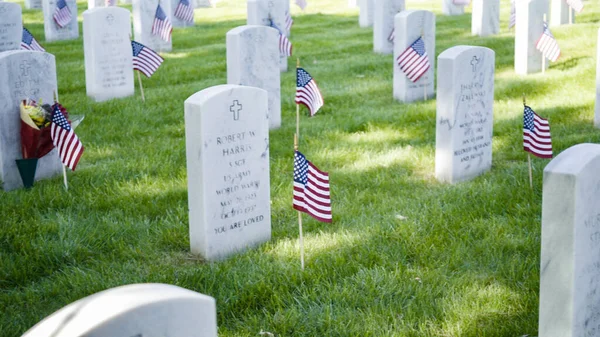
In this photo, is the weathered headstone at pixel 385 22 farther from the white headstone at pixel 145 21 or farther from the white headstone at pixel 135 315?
the white headstone at pixel 135 315

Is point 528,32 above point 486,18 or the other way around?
above

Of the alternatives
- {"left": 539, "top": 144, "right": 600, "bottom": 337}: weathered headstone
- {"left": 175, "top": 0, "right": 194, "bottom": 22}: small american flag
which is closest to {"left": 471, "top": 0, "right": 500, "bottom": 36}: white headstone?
{"left": 175, "top": 0, "right": 194, "bottom": 22}: small american flag

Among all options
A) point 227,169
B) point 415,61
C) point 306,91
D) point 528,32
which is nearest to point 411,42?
point 415,61

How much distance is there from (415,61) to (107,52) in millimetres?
4413

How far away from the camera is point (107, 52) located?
11.4 m

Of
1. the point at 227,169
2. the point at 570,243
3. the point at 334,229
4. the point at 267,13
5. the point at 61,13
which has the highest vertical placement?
the point at 267,13

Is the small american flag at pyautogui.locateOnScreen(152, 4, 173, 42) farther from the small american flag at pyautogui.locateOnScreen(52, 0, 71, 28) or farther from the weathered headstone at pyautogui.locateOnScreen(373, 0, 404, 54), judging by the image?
the weathered headstone at pyautogui.locateOnScreen(373, 0, 404, 54)

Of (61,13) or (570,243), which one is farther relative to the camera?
(61,13)

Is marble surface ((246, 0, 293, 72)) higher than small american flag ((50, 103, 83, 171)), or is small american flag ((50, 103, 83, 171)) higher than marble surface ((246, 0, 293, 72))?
marble surface ((246, 0, 293, 72))

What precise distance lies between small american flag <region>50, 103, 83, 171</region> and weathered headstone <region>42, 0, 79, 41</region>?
35.3ft

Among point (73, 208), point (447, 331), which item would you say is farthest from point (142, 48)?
point (447, 331)

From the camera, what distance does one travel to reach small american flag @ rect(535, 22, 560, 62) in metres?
11.6

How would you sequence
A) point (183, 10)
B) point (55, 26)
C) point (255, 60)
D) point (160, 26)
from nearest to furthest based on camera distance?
point (255, 60) < point (160, 26) < point (55, 26) < point (183, 10)

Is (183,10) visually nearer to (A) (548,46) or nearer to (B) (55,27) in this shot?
Answer: (B) (55,27)
